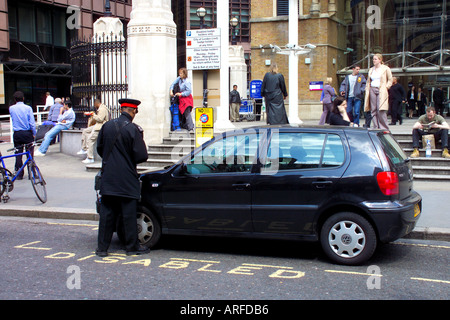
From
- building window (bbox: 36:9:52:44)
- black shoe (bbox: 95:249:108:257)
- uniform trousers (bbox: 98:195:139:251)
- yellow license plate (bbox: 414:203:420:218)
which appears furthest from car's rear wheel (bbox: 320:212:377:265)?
building window (bbox: 36:9:52:44)

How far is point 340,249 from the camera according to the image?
19.9 ft

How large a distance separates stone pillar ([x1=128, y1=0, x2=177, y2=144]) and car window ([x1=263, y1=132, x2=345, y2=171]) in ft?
27.4

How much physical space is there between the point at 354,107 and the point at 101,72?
7.48m

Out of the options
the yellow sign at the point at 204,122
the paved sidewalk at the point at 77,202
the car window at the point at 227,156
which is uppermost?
the yellow sign at the point at 204,122

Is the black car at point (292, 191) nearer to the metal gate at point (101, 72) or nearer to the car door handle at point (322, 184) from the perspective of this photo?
the car door handle at point (322, 184)

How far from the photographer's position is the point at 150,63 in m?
14.4

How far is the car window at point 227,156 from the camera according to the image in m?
6.56

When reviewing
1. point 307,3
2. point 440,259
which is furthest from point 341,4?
point 440,259

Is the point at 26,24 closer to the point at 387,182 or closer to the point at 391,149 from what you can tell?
the point at 391,149

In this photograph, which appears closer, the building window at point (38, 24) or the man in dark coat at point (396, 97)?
the man in dark coat at point (396, 97)

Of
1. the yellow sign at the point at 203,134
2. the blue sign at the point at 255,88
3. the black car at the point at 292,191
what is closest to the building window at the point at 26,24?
the blue sign at the point at 255,88

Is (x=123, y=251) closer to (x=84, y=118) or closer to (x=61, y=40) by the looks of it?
(x=84, y=118)

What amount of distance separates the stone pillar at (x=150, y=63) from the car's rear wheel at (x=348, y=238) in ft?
29.6

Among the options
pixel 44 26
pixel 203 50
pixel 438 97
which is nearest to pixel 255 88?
pixel 438 97
